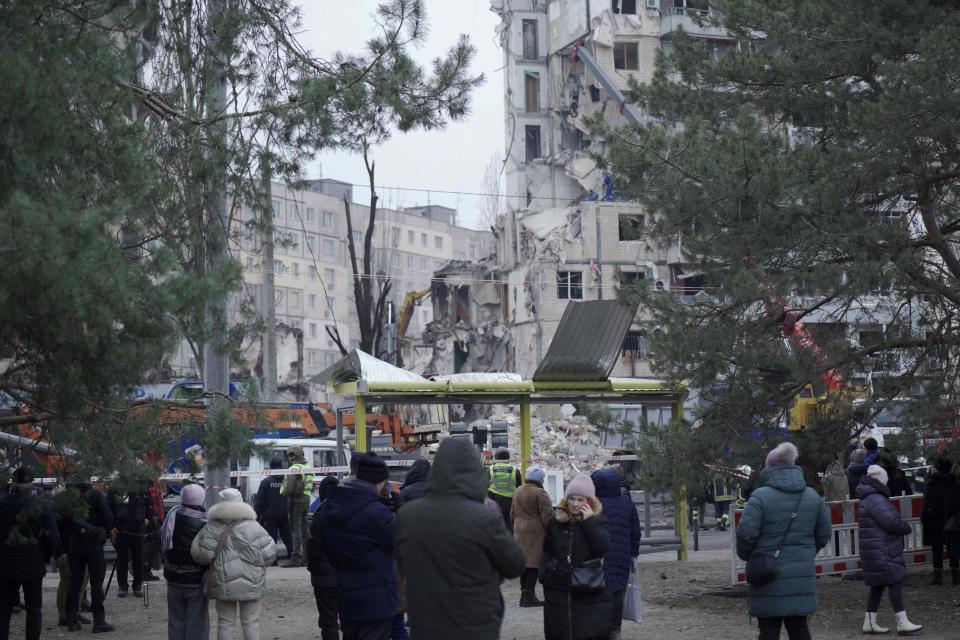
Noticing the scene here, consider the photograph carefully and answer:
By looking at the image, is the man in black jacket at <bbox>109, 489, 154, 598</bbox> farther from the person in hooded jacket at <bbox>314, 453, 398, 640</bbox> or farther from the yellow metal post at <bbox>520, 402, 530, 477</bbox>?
the person in hooded jacket at <bbox>314, 453, 398, 640</bbox>

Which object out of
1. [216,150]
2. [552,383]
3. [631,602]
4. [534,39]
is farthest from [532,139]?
[216,150]

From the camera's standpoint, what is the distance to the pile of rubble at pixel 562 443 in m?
39.8

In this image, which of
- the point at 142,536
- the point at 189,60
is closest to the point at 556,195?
the point at 142,536

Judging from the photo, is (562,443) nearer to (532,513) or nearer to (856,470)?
(856,470)

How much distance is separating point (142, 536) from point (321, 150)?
851 centimetres

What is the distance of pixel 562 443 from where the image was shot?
4703 centimetres

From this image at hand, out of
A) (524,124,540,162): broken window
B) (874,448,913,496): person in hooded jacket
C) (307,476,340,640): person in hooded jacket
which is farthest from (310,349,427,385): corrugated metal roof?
(524,124,540,162): broken window

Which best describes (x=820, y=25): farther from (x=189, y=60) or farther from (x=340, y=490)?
(x=340, y=490)

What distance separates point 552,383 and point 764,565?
10779 millimetres

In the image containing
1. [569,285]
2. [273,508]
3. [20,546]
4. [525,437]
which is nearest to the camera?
[20,546]

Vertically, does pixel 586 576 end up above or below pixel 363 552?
below

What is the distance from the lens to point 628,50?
72875 millimetres

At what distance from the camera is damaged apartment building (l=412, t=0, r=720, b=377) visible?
6731 centimetres

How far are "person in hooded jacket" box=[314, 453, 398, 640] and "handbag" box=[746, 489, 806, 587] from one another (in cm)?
253
